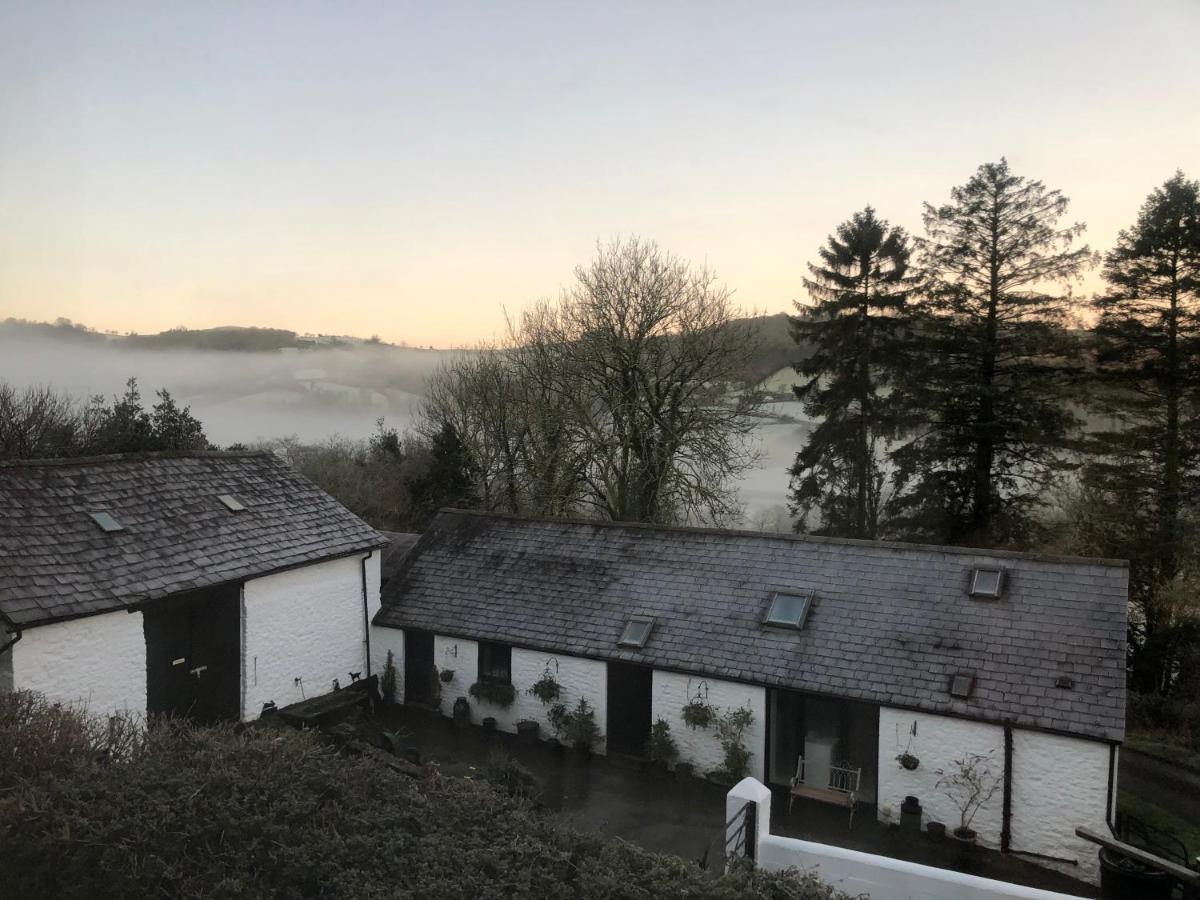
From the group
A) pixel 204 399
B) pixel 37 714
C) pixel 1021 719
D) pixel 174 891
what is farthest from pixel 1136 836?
pixel 204 399

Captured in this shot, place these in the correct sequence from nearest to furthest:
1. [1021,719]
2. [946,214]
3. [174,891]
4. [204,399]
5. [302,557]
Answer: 1. [174,891]
2. [1021,719]
3. [302,557]
4. [946,214]
5. [204,399]

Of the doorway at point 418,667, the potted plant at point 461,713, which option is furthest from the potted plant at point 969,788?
the doorway at point 418,667

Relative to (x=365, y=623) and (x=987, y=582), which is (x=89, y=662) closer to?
(x=365, y=623)

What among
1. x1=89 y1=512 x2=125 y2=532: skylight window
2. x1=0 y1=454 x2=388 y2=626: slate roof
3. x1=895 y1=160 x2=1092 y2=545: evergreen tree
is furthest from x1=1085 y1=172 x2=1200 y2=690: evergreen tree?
x1=89 y1=512 x2=125 y2=532: skylight window

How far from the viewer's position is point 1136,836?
11789 millimetres

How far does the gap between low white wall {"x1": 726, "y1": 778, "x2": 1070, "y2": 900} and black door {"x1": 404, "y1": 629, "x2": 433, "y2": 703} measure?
894 centimetres

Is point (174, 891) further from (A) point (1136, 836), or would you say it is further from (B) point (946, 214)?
(B) point (946, 214)

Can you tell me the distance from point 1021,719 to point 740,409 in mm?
14801

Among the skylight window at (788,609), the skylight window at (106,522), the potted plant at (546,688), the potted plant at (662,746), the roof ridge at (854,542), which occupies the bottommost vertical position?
the potted plant at (662,746)

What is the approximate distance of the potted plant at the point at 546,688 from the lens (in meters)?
14.4

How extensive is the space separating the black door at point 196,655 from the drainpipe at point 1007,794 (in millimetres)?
12326

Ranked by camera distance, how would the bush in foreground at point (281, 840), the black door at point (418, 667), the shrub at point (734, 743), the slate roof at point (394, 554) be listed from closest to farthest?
the bush in foreground at point (281, 840), the shrub at point (734, 743), the black door at point (418, 667), the slate roof at point (394, 554)

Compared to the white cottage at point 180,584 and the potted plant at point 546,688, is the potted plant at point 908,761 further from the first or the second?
the white cottage at point 180,584

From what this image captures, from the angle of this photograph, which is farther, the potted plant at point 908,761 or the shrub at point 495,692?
the shrub at point 495,692
